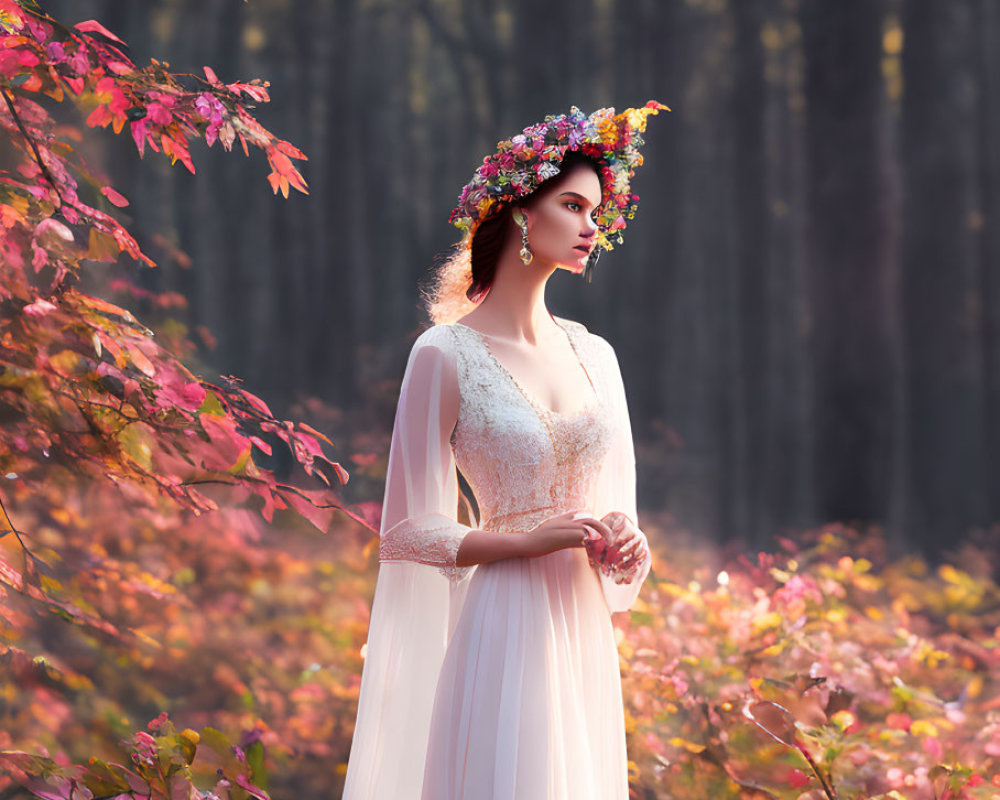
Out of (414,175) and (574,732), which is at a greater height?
(414,175)

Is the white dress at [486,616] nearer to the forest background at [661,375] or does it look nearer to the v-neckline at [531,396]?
the v-neckline at [531,396]

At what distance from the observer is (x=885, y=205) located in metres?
3.31

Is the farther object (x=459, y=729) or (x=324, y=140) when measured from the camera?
(x=324, y=140)

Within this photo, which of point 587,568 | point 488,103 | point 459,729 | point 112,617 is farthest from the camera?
point 488,103

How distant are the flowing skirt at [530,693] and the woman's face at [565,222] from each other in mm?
534

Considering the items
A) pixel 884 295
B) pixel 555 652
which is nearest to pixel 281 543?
pixel 555 652

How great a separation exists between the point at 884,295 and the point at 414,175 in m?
1.48

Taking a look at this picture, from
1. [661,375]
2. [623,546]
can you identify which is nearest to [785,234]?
[661,375]

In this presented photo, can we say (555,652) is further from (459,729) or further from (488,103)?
(488,103)

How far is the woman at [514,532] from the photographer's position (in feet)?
5.82

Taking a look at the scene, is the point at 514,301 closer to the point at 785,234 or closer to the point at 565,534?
the point at 565,534

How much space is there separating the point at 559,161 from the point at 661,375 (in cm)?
140

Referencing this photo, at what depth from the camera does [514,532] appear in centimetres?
185

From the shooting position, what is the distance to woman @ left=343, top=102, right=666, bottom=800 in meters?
1.77
